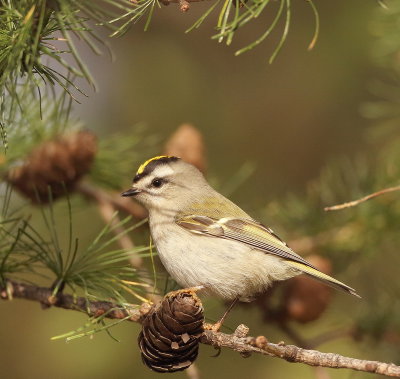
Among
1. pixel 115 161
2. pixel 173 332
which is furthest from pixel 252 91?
pixel 173 332

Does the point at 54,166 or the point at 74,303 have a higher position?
the point at 54,166

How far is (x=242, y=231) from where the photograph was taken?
2084 mm

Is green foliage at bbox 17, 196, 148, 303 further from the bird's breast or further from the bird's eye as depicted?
the bird's eye

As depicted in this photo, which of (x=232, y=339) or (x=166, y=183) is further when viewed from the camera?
(x=166, y=183)

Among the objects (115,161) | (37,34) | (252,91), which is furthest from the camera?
(252,91)

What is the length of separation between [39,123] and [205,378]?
1149 mm

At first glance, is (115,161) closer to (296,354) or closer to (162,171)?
(162,171)

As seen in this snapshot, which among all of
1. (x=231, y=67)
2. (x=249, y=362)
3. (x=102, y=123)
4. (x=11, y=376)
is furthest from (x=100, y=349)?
(x=231, y=67)

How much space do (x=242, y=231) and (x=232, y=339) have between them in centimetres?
74

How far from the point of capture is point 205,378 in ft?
8.41

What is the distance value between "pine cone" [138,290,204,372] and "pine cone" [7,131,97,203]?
70 cm

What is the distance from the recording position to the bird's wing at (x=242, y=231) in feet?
6.60

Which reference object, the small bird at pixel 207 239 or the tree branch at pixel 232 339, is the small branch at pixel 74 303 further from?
the small bird at pixel 207 239

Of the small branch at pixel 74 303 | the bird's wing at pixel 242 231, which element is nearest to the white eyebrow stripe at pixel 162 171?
the bird's wing at pixel 242 231
